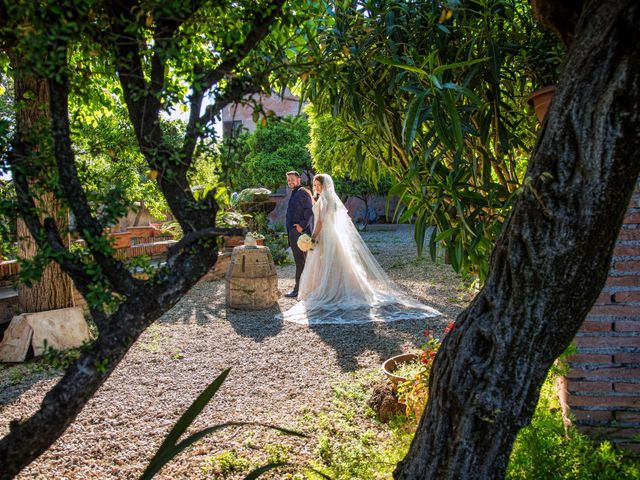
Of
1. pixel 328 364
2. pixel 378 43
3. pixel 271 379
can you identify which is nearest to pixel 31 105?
pixel 378 43

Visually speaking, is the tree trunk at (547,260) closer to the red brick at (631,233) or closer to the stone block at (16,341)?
the red brick at (631,233)

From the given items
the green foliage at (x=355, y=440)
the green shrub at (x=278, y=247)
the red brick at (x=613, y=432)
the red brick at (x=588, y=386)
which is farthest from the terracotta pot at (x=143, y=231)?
the red brick at (x=613, y=432)

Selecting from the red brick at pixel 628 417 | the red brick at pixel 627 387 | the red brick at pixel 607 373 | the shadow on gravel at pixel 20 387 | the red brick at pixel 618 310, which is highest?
the red brick at pixel 618 310

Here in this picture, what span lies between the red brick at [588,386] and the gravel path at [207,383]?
1726mm

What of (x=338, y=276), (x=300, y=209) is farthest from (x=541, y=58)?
(x=300, y=209)

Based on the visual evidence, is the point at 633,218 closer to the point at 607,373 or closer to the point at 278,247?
the point at 607,373

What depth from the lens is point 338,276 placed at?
8500mm

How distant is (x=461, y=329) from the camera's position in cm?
196

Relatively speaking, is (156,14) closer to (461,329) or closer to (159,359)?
(461,329)

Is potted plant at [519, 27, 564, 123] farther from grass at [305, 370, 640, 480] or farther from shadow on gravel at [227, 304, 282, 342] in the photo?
shadow on gravel at [227, 304, 282, 342]

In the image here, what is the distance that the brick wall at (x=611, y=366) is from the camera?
305cm

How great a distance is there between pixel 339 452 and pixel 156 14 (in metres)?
2.98

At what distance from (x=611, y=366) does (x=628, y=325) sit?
0.26m

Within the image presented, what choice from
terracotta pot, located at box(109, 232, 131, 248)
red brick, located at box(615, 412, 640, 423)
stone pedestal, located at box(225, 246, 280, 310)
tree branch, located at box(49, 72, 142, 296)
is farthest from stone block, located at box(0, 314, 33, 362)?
red brick, located at box(615, 412, 640, 423)
